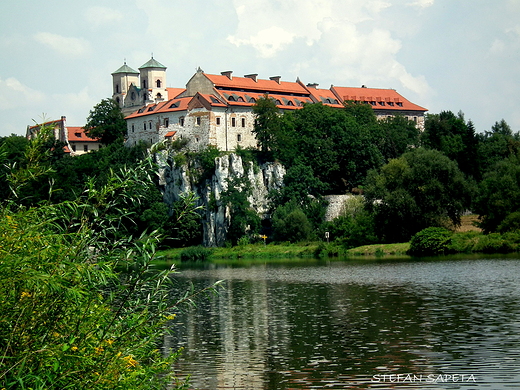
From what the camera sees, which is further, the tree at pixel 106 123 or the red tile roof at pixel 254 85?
the tree at pixel 106 123

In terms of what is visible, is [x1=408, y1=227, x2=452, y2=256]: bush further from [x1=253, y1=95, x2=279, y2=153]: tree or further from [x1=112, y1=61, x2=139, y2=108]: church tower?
[x1=112, y1=61, x2=139, y2=108]: church tower

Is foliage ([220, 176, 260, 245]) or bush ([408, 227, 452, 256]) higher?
foliage ([220, 176, 260, 245])

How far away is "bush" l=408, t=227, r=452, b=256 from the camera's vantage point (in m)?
A: 52.3

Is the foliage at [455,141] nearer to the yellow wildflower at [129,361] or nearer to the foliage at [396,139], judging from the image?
the foliage at [396,139]

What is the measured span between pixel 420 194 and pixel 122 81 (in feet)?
206

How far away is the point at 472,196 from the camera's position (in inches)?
2224

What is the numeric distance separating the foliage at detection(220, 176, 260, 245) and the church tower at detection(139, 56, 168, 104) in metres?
28.2

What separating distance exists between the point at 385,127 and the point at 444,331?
65576 millimetres

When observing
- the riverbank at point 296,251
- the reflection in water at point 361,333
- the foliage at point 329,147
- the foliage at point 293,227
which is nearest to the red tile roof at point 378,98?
the foliage at point 329,147

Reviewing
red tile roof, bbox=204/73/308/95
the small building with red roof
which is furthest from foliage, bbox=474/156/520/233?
the small building with red roof

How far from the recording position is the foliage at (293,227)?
6875 centimetres

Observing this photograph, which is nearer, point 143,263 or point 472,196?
point 143,263

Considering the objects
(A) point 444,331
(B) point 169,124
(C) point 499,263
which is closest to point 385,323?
(A) point 444,331

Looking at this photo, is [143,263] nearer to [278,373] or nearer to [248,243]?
[278,373]
